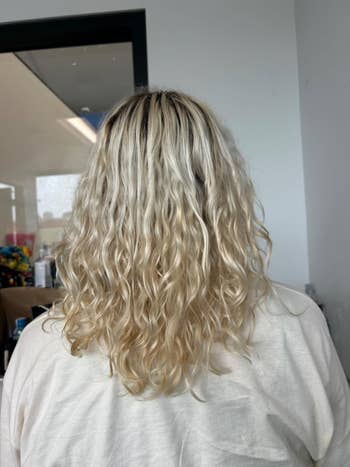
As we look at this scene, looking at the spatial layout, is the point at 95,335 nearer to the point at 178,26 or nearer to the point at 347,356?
the point at 347,356

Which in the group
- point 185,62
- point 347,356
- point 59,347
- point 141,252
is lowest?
point 347,356

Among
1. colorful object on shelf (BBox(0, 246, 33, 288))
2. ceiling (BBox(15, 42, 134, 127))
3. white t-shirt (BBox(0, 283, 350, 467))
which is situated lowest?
white t-shirt (BBox(0, 283, 350, 467))

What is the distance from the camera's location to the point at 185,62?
5.54 ft

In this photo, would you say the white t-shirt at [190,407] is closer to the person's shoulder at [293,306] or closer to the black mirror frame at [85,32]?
the person's shoulder at [293,306]

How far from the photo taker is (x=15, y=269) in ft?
7.66

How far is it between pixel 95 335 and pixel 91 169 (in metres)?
0.25

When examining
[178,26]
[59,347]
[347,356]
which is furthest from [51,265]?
[59,347]

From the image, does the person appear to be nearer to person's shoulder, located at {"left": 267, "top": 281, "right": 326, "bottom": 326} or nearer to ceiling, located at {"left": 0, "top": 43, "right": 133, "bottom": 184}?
person's shoulder, located at {"left": 267, "top": 281, "right": 326, "bottom": 326}

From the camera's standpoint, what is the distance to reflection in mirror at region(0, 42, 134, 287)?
2.80m

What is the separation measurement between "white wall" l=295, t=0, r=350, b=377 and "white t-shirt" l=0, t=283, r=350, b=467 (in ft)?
Answer: 2.08

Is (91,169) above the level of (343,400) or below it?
above

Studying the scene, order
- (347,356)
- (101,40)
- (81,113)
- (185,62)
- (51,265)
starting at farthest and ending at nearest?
(81,113) < (51,265) < (101,40) < (185,62) < (347,356)

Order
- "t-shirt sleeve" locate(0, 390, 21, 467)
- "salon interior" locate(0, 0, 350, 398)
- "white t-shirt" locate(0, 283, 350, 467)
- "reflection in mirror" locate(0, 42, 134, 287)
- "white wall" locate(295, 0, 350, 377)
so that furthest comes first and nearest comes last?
1. "reflection in mirror" locate(0, 42, 134, 287)
2. "salon interior" locate(0, 0, 350, 398)
3. "white wall" locate(295, 0, 350, 377)
4. "t-shirt sleeve" locate(0, 390, 21, 467)
5. "white t-shirt" locate(0, 283, 350, 467)

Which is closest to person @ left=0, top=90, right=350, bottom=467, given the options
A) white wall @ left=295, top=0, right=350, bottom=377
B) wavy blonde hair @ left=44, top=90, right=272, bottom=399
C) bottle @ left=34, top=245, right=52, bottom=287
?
wavy blonde hair @ left=44, top=90, right=272, bottom=399
